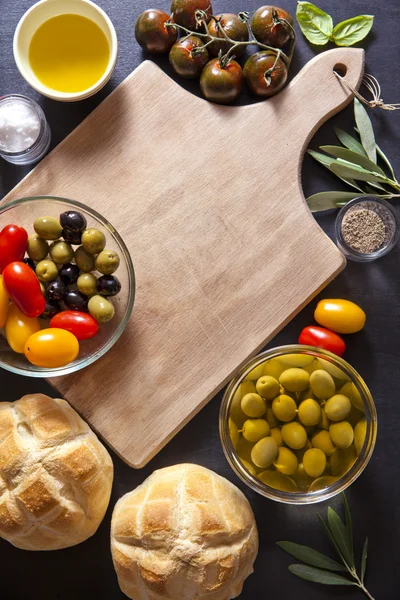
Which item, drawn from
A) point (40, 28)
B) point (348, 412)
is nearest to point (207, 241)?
point (348, 412)

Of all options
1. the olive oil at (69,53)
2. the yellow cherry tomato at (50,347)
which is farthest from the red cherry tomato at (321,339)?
the olive oil at (69,53)

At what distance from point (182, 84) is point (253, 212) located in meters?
0.51

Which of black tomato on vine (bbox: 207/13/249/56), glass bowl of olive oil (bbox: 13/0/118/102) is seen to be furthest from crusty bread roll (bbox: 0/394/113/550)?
black tomato on vine (bbox: 207/13/249/56)

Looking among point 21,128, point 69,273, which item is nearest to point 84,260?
point 69,273

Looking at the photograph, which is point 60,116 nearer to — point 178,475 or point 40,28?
point 40,28

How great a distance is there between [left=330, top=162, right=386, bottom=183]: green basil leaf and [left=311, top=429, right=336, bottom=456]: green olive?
835 millimetres

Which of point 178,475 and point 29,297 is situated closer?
point 29,297

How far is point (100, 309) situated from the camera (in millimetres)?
1771

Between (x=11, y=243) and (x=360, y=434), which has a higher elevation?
(x=11, y=243)

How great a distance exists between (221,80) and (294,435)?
3.65ft

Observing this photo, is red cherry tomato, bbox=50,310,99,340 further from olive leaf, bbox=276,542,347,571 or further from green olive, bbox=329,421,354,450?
olive leaf, bbox=276,542,347,571

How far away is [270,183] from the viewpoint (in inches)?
77.5

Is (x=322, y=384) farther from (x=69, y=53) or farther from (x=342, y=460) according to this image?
(x=69, y=53)

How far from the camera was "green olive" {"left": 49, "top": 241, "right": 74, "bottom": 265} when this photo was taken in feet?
5.86
